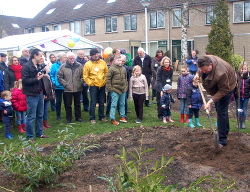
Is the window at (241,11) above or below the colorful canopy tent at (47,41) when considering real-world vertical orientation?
above

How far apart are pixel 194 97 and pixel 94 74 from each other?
284 centimetres

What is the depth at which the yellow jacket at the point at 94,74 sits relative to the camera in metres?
8.53

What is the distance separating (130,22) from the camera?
1236 inches

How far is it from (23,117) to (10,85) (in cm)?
115

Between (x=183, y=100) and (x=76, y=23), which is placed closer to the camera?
(x=183, y=100)

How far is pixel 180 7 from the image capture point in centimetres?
2764

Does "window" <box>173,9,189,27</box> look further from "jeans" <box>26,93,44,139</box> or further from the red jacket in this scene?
"jeans" <box>26,93,44,139</box>

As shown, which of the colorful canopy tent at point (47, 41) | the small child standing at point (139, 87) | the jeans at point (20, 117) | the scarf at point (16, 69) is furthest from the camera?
the colorful canopy tent at point (47, 41)

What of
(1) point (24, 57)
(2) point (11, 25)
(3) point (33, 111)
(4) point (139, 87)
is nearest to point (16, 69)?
(1) point (24, 57)

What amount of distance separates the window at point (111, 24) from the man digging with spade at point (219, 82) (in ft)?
90.1

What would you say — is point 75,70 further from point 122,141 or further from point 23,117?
point 122,141

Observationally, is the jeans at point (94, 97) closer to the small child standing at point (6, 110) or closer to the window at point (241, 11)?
the small child standing at point (6, 110)

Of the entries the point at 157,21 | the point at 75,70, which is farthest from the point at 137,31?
the point at 75,70

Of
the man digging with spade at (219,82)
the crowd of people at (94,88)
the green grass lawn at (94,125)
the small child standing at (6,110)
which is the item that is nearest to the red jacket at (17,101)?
the crowd of people at (94,88)
